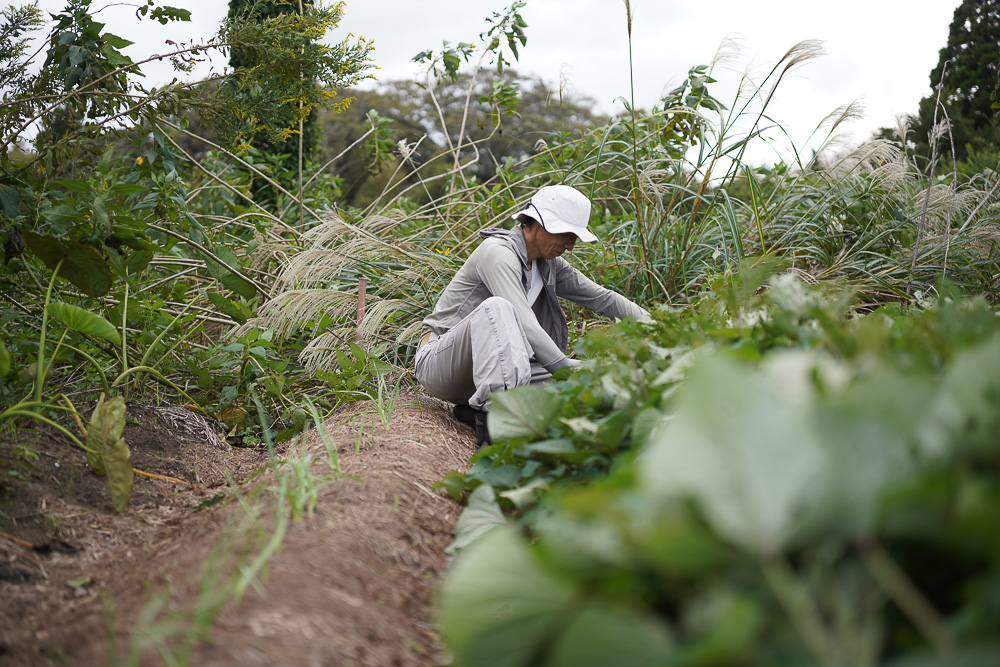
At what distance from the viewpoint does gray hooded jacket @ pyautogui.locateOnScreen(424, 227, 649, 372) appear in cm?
260

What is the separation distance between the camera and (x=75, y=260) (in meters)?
2.09

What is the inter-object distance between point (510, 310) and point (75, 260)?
143 cm

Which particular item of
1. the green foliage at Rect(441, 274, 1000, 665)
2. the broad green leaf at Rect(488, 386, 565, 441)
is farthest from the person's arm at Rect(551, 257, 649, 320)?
the green foliage at Rect(441, 274, 1000, 665)

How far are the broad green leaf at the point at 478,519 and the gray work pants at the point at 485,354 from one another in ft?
2.58

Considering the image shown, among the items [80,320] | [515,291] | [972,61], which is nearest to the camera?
[80,320]

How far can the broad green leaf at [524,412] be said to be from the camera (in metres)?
1.54

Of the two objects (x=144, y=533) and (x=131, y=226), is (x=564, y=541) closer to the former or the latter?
(x=144, y=533)

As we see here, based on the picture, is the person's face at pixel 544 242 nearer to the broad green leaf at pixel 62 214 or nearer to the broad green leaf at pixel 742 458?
the broad green leaf at pixel 62 214

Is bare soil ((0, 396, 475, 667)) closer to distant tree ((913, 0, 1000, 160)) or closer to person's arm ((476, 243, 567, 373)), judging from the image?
person's arm ((476, 243, 567, 373))

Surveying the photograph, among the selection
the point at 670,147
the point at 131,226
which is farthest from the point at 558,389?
the point at 670,147

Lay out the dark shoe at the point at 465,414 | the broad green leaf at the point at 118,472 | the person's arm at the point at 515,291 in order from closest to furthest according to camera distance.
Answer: the broad green leaf at the point at 118,472 → the person's arm at the point at 515,291 → the dark shoe at the point at 465,414

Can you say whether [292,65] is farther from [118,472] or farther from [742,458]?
[742,458]

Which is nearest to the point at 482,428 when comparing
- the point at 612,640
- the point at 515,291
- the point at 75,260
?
the point at 515,291

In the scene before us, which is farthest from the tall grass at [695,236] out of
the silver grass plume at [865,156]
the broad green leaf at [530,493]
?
the broad green leaf at [530,493]
